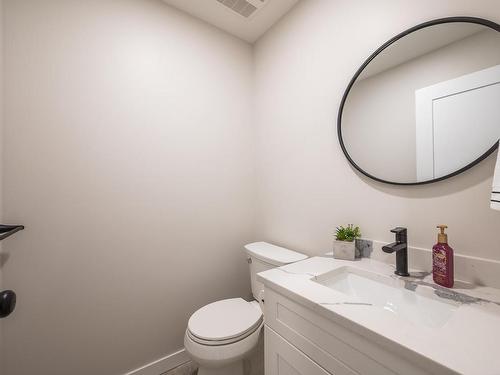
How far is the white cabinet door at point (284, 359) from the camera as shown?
0.70 metres

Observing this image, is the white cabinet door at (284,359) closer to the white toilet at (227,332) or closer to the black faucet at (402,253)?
the white toilet at (227,332)

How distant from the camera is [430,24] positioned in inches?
34.8

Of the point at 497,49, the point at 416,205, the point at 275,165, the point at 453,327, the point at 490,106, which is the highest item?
the point at 497,49

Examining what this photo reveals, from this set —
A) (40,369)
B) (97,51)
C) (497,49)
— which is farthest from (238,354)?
(97,51)

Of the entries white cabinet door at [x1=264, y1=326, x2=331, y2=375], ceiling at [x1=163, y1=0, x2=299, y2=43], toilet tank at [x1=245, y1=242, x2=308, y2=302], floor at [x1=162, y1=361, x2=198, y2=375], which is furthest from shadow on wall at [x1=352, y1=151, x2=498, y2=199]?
floor at [x1=162, y1=361, x2=198, y2=375]

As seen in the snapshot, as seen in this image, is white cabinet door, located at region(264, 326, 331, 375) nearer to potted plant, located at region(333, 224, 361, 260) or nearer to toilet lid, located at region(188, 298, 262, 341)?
toilet lid, located at region(188, 298, 262, 341)

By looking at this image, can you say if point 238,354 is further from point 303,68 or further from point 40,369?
point 303,68

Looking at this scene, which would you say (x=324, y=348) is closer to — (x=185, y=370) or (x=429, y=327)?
(x=429, y=327)

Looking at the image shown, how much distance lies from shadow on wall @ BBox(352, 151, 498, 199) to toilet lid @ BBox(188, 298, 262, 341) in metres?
0.98

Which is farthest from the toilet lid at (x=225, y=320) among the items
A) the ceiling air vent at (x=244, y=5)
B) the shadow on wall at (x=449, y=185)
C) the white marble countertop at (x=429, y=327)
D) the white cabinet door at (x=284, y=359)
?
the ceiling air vent at (x=244, y=5)

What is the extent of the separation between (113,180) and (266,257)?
1041mm

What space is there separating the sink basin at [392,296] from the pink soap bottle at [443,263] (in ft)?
0.21

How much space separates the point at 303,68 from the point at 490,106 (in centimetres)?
97

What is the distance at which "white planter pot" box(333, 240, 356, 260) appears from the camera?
1.07 meters
